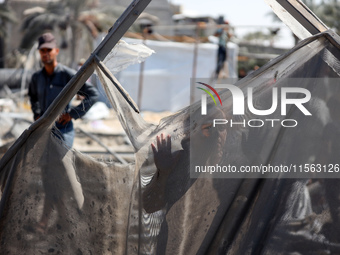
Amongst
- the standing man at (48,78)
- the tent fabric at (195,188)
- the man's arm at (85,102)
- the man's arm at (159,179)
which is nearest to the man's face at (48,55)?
the standing man at (48,78)

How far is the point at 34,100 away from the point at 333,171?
3441mm

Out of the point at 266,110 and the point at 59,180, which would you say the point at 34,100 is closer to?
the point at 59,180

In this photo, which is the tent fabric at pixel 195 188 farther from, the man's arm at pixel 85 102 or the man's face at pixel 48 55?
the man's face at pixel 48 55

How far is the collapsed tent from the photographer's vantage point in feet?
9.98

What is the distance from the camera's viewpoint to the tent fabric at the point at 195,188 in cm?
304

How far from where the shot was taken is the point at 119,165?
334 centimetres

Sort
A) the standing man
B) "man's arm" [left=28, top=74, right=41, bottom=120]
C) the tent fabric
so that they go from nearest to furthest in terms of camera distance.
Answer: the tent fabric < the standing man < "man's arm" [left=28, top=74, right=41, bottom=120]

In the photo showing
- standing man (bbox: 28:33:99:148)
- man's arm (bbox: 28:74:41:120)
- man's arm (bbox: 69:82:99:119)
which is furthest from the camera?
man's arm (bbox: 28:74:41:120)

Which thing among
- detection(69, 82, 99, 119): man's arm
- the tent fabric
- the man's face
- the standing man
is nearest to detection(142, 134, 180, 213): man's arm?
the tent fabric

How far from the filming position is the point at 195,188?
3.13m

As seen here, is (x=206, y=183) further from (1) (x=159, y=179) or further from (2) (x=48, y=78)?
(2) (x=48, y=78)

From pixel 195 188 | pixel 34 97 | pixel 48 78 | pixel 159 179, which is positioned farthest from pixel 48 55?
pixel 195 188

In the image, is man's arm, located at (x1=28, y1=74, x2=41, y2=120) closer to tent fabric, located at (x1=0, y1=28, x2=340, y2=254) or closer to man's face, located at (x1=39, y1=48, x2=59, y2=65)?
man's face, located at (x1=39, y1=48, x2=59, y2=65)

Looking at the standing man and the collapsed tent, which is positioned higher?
the standing man
